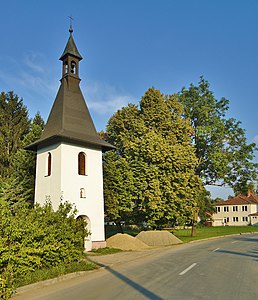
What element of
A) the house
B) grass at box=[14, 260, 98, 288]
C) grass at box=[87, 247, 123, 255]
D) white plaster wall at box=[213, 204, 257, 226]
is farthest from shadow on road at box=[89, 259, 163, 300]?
white plaster wall at box=[213, 204, 257, 226]

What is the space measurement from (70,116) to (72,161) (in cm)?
340

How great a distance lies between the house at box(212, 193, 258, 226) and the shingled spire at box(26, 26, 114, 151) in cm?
5762

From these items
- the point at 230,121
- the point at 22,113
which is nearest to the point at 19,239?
the point at 22,113

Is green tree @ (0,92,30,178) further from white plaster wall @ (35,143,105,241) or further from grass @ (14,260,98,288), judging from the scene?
grass @ (14,260,98,288)

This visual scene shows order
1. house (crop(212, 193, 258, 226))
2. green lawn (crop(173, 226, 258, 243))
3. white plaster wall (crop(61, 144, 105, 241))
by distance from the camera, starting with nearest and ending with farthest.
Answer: white plaster wall (crop(61, 144, 105, 241)), green lawn (crop(173, 226, 258, 243)), house (crop(212, 193, 258, 226))

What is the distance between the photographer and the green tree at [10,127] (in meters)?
34.5

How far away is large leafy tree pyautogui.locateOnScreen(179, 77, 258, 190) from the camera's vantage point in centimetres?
3822

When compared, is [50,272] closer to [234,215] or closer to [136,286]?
[136,286]

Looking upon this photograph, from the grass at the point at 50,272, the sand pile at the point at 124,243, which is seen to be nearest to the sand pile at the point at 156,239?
the sand pile at the point at 124,243

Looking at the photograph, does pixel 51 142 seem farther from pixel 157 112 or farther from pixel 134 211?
pixel 157 112

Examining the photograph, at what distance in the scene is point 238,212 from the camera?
74375mm

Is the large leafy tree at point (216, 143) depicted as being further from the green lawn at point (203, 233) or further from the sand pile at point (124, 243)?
the sand pile at point (124, 243)

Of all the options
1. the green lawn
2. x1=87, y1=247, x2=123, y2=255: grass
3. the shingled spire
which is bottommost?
the green lawn

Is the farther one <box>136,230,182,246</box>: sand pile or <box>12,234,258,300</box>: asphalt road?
<box>136,230,182,246</box>: sand pile
